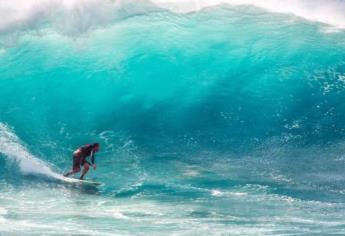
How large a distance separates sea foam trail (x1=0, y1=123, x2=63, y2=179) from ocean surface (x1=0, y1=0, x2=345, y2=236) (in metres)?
0.04

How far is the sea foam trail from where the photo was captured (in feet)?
38.4

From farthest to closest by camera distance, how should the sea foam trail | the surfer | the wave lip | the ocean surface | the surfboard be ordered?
the wave lip < the sea foam trail < the surfer < the surfboard < the ocean surface

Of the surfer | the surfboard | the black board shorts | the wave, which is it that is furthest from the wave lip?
the surfboard

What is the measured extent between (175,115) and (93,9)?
5.06 m

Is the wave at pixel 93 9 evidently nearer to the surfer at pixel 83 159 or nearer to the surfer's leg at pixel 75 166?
the surfer at pixel 83 159

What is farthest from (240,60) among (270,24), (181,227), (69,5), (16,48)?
(181,227)

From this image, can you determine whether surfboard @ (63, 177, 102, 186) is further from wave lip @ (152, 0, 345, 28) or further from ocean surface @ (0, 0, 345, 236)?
wave lip @ (152, 0, 345, 28)

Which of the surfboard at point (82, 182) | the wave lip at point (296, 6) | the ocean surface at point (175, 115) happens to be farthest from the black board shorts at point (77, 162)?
the wave lip at point (296, 6)

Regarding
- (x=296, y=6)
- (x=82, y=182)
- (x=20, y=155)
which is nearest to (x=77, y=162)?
(x=82, y=182)

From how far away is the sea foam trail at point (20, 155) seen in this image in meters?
11.7

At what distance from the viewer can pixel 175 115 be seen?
1419 centimetres

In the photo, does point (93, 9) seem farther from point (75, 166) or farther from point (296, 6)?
point (75, 166)

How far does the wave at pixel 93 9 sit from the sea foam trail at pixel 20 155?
15.5 feet

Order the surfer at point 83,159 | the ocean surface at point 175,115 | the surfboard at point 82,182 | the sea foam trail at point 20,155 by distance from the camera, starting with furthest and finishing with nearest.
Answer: the sea foam trail at point 20,155 → the surfer at point 83,159 → the surfboard at point 82,182 → the ocean surface at point 175,115
